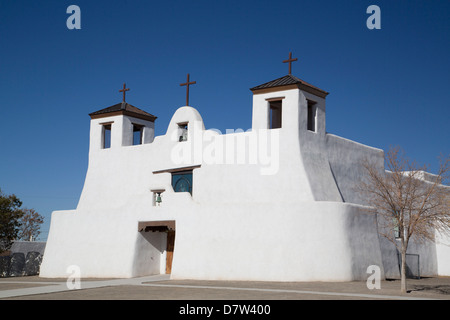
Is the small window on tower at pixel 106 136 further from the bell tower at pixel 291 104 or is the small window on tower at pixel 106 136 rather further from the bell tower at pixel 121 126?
the bell tower at pixel 291 104

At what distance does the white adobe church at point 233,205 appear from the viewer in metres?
22.6

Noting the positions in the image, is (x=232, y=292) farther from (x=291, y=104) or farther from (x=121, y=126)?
(x=121, y=126)

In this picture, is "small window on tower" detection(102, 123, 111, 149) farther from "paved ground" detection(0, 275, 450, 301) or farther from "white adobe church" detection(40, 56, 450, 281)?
"paved ground" detection(0, 275, 450, 301)

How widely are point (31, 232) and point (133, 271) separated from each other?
4462cm

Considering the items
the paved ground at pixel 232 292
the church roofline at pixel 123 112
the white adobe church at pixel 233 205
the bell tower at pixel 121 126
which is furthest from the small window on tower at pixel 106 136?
the paved ground at pixel 232 292

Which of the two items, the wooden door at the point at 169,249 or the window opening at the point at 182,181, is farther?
the wooden door at the point at 169,249

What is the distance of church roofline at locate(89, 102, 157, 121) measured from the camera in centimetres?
3097

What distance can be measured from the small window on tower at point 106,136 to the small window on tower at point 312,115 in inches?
480

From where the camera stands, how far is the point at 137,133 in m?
32.2

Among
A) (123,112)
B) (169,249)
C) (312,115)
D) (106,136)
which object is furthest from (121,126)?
(312,115)

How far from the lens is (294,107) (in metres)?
25.0

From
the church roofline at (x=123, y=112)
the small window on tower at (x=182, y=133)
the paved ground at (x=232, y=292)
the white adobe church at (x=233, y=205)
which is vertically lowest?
the paved ground at (x=232, y=292)

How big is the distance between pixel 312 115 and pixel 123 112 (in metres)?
11.1
